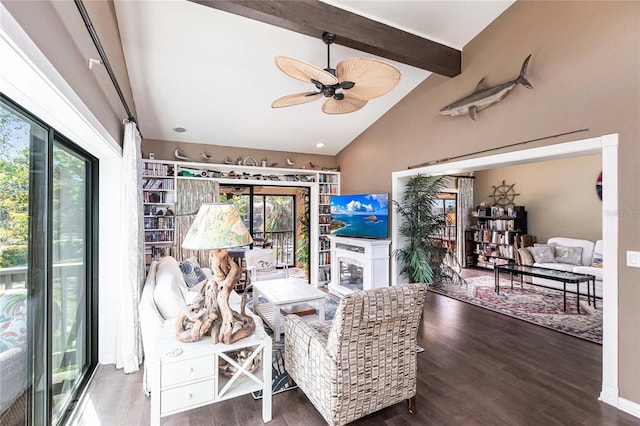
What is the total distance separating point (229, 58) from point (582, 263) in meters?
7.06

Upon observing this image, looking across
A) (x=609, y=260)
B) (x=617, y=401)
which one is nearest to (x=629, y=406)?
(x=617, y=401)

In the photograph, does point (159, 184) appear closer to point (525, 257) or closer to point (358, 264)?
point (358, 264)

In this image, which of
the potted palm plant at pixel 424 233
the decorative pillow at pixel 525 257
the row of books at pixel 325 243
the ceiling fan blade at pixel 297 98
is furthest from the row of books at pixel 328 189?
the decorative pillow at pixel 525 257

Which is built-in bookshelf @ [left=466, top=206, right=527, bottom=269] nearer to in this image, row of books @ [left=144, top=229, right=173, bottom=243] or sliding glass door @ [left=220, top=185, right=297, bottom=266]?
sliding glass door @ [left=220, top=185, right=297, bottom=266]

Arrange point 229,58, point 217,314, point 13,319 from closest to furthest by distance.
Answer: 1. point 13,319
2. point 217,314
3. point 229,58

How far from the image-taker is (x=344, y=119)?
16.5 feet

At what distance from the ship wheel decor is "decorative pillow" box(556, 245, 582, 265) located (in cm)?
176

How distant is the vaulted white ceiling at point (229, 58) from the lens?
2885 mm

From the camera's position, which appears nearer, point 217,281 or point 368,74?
point 217,281

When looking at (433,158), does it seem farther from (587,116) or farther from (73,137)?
(73,137)

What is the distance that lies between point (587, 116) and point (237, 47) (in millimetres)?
3374

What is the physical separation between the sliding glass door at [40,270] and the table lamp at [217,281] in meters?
0.74

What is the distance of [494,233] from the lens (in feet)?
24.5

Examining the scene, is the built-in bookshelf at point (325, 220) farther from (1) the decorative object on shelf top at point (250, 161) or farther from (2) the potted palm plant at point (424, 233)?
(2) the potted palm plant at point (424, 233)
